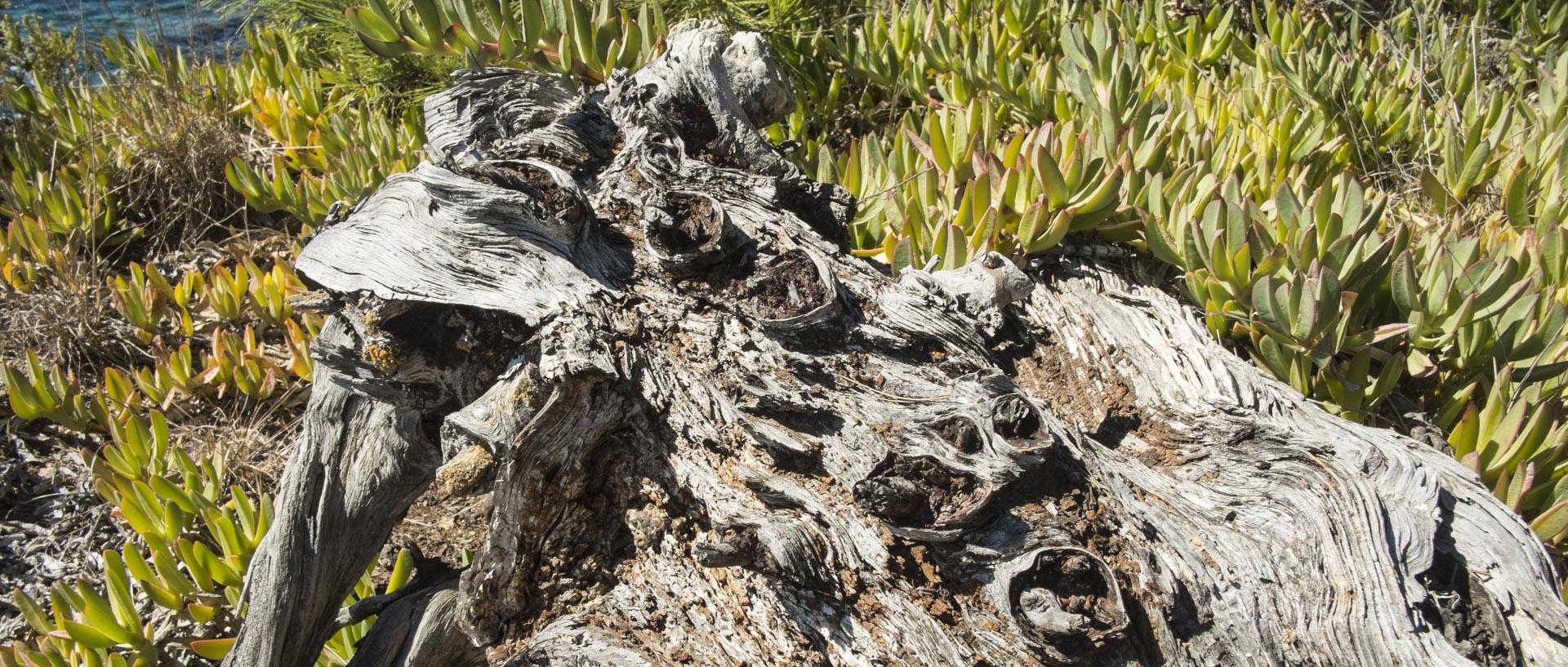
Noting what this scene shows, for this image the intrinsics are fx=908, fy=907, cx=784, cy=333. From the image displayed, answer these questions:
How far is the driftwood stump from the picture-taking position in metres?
1.82

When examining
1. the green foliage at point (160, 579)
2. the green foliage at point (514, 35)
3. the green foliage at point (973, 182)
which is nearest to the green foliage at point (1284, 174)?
the green foliage at point (973, 182)

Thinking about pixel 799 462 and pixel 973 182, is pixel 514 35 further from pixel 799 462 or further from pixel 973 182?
pixel 799 462

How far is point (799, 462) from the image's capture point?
2051 mm

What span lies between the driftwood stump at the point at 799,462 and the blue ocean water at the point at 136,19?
519 cm

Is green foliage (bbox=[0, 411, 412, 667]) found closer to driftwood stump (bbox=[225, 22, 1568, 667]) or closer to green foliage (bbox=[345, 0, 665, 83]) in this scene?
driftwood stump (bbox=[225, 22, 1568, 667])

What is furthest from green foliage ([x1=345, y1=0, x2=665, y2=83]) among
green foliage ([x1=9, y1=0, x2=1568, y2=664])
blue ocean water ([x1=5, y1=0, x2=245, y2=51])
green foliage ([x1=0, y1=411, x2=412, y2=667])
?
blue ocean water ([x1=5, y1=0, x2=245, y2=51])

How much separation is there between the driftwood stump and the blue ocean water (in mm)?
5185

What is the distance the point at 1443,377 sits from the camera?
252 centimetres

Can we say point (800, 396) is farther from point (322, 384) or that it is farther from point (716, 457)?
point (322, 384)

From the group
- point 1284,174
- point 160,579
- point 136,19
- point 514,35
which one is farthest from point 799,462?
point 136,19

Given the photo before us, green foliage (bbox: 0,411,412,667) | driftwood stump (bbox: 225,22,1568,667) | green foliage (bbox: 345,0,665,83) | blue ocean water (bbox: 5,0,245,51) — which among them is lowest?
green foliage (bbox: 0,411,412,667)

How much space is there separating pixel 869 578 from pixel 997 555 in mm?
273

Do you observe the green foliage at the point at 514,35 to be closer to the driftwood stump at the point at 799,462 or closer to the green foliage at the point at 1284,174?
the driftwood stump at the point at 799,462

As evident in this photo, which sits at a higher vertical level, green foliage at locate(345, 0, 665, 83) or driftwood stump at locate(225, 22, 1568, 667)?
green foliage at locate(345, 0, 665, 83)
